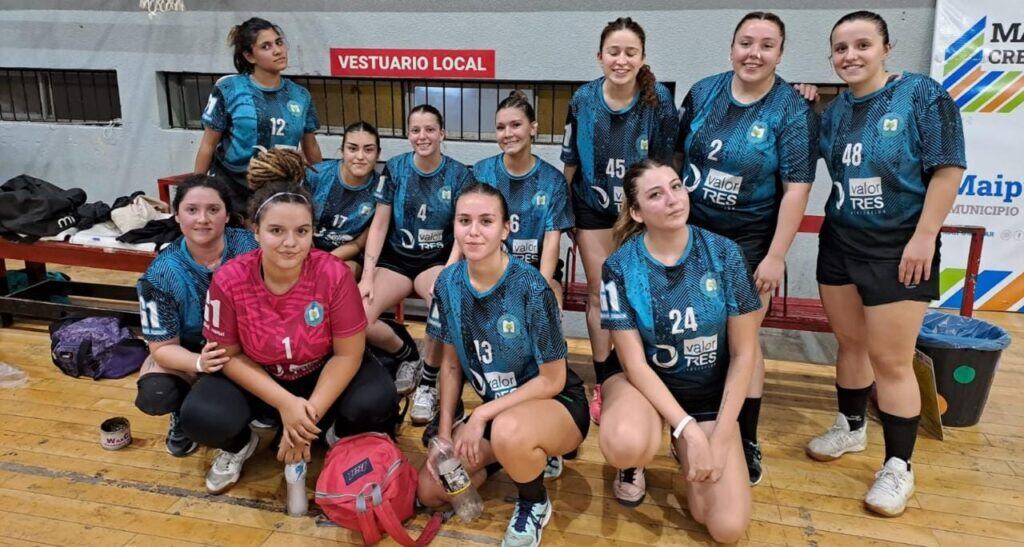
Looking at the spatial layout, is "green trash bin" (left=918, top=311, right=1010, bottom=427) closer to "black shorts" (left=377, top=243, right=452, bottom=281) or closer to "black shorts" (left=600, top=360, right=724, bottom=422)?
"black shorts" (left=600, top=360, right=724, bottom=422)

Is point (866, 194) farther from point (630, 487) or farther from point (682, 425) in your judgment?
point (630, 487)

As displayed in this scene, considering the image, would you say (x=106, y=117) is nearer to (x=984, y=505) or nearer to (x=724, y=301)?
(x=724, y=301)

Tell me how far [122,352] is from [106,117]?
10.5 ft

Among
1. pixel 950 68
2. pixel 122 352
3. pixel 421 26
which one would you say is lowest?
pixel 122 352

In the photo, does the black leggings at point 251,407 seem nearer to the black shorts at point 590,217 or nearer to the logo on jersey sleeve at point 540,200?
the logo on jersey sleeve at point 540,200

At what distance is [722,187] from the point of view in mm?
2297

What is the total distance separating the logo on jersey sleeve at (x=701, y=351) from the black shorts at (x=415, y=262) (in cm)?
130

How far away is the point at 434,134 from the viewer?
2828mm

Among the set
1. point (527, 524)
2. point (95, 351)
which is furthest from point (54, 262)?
point (527, 524)

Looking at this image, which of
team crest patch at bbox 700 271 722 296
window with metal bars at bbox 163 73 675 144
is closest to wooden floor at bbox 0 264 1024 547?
team crest patch at bbox 700 271 722 296

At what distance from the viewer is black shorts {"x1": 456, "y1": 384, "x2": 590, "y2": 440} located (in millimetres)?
2094

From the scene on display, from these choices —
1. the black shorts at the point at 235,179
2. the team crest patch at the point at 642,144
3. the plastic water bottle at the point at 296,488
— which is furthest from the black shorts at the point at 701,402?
the black shorts at the point at 235,179

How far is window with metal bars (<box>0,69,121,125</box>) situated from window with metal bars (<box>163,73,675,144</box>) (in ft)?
2.22

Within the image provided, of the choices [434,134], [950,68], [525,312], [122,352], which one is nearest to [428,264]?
[434,134]
